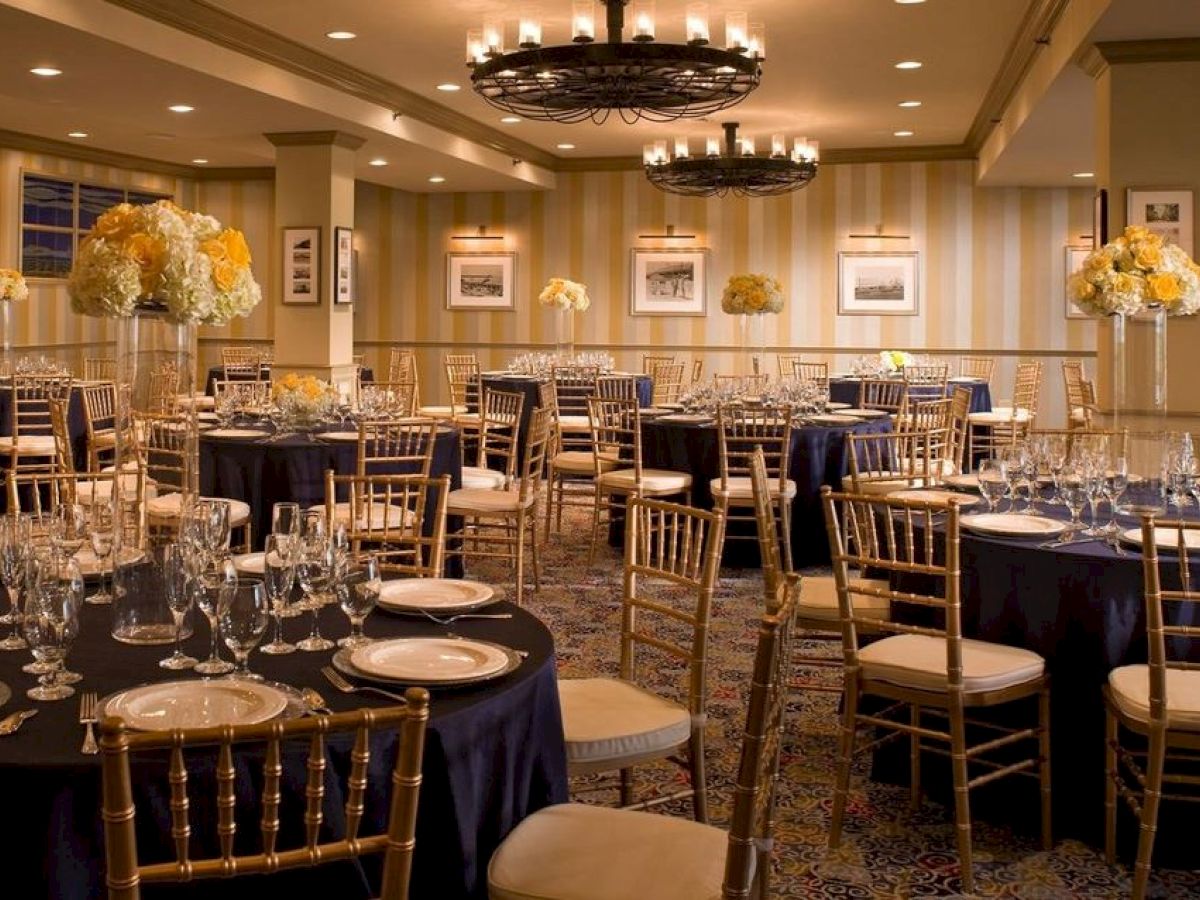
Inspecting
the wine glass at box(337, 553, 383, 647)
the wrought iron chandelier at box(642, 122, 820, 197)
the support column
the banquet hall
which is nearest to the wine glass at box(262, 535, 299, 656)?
the banquet hall

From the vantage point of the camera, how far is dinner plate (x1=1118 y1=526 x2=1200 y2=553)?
3658 millimetres

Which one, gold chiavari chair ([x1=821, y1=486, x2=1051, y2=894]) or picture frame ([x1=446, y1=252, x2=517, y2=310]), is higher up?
picture frame ([x1=446, y1=252, x2=517, y2=310])

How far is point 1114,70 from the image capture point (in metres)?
7.25

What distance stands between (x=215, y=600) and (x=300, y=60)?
25.7ft

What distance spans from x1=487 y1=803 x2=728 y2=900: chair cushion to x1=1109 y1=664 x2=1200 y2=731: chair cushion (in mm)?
1364

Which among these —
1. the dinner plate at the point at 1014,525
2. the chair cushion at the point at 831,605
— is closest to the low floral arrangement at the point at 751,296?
the chair cushion at the point at 831,605

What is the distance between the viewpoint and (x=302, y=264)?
1155 centimetres

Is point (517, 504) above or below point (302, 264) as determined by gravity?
below

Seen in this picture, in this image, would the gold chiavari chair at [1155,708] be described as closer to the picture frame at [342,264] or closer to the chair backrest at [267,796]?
the chair backrest at [267,796]

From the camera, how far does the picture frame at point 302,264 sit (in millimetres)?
11477

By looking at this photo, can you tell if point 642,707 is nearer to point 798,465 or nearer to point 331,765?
point 331,765

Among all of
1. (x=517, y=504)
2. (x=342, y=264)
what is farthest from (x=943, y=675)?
(x=342, y=264)

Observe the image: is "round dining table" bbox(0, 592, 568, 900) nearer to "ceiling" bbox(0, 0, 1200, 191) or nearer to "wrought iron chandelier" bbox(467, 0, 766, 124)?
"wrought iron chandelier" bbox(467, 0, 766, 124)

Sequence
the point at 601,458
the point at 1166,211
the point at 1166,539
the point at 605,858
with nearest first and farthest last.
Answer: the point at 605,858 → the point at 1166,539 → the point at 1166,211 → the point at 601,458
